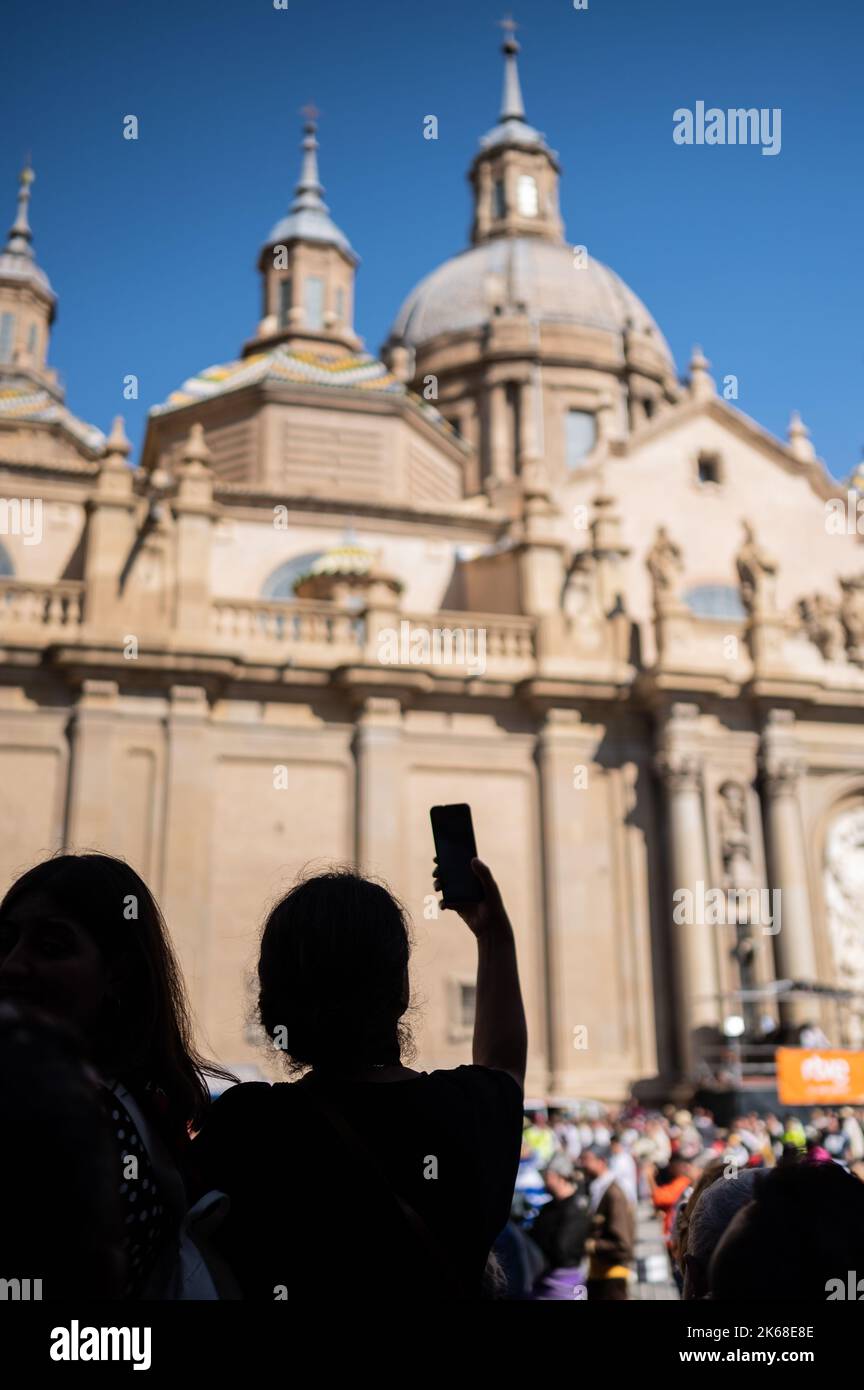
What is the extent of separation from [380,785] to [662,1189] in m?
12.1

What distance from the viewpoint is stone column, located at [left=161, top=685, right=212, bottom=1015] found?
67.8ft

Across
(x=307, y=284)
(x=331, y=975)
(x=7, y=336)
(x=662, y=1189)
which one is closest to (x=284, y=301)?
(x=307, y=284)

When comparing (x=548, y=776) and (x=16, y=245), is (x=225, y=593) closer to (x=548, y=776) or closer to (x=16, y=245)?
(x=548, y=776)

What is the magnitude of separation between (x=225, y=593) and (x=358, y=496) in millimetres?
4860

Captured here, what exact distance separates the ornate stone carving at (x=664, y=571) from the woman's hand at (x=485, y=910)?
73.4ft

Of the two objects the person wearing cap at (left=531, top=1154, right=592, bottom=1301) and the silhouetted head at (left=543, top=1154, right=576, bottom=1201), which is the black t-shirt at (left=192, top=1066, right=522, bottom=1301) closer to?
the person wearing cap at (left=531, top=1154, right=592, bottom=1301)

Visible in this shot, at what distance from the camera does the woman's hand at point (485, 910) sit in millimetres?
3020

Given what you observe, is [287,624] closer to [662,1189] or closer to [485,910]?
[662,1189]

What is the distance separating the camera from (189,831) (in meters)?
21.2

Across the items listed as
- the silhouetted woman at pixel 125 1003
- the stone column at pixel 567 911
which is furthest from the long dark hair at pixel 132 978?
the stone column at pixel 567 911

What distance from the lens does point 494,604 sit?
1141 inches

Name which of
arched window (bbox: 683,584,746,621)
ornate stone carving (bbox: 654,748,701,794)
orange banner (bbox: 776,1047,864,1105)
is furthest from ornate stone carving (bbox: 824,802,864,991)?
orange banner (bbox: 776,1047,864,1105)

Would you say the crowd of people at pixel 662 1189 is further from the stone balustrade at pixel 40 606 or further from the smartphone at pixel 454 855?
the stone balustrade at pixel 40 606

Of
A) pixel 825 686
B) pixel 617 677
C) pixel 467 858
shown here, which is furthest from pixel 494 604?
pixel 467 858
